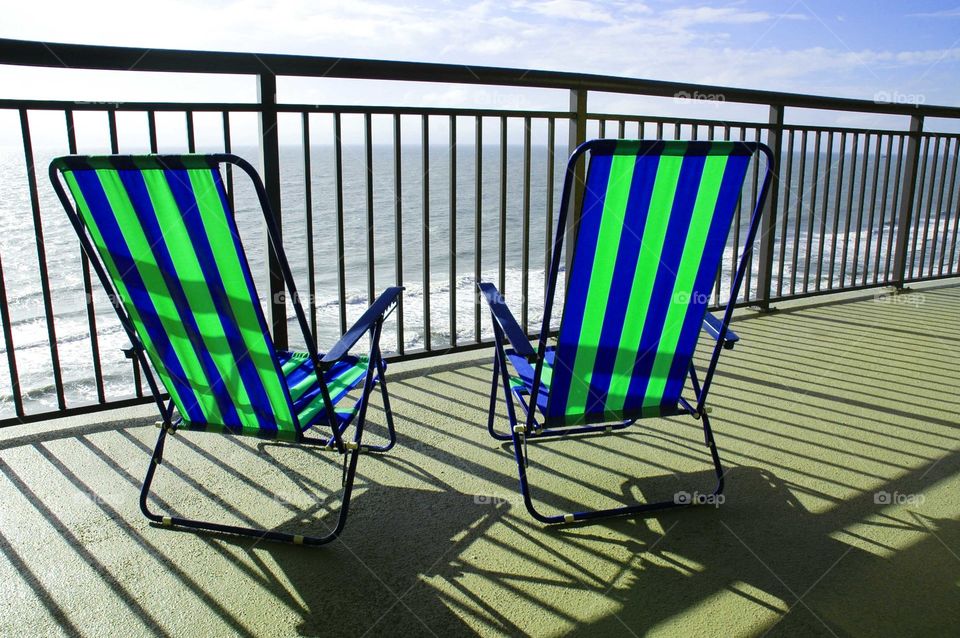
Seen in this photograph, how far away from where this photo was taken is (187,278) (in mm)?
1847

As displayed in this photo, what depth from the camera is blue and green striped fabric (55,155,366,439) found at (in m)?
1.74

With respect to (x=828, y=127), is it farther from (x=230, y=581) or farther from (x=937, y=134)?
(x=230, y=581)

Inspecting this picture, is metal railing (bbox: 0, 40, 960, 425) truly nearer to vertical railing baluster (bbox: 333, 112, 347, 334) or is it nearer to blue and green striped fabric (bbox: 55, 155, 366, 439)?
vertical railing baluster (bbox: 333, 112, 347, 334)

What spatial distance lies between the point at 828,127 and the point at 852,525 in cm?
324

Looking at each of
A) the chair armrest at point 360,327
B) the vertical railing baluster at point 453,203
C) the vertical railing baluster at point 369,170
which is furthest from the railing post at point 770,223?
the chair armrest at point 360,327

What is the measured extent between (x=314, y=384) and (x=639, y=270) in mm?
1024

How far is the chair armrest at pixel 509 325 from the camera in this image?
1882 millimetres

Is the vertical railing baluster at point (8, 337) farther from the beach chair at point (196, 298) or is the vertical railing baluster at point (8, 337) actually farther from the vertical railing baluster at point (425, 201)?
the vertical railing baluster at point (425, 201)

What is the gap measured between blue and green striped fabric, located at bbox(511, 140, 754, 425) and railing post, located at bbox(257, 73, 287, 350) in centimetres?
124

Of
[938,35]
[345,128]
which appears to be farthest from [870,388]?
[938,35]

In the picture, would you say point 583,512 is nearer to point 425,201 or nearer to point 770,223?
point 425,201

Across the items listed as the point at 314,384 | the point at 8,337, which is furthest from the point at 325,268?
the point at 314,384

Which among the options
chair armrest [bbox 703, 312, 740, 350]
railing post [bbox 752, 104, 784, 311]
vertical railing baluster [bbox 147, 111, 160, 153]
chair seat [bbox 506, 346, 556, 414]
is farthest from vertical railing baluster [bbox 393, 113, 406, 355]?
railing post [bbox 752, 104, 784, 311]

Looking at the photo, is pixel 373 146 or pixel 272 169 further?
pixel 373 146
